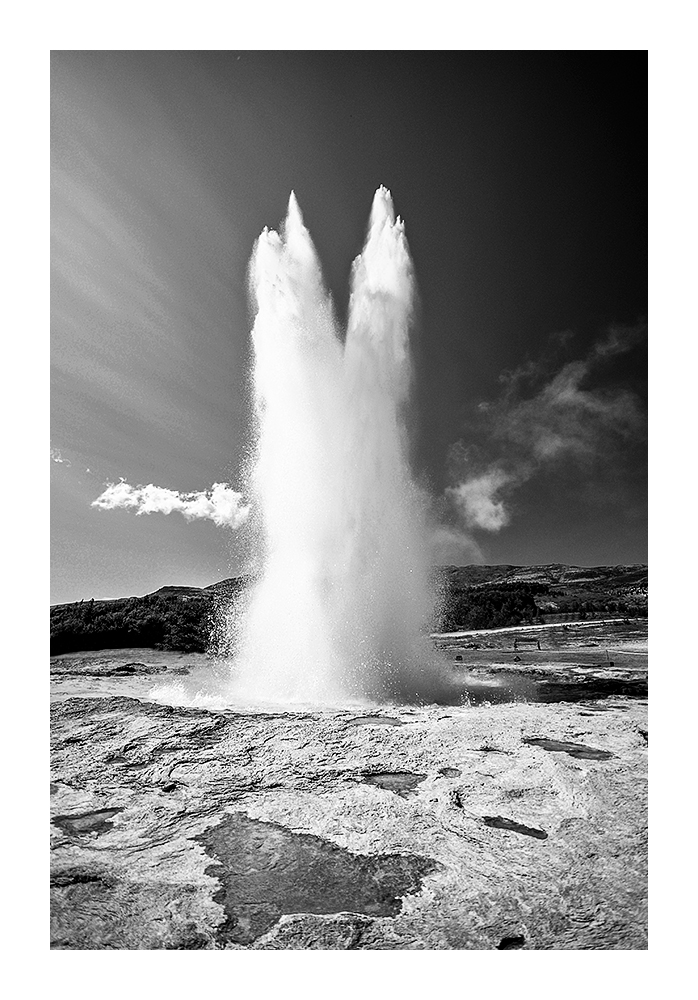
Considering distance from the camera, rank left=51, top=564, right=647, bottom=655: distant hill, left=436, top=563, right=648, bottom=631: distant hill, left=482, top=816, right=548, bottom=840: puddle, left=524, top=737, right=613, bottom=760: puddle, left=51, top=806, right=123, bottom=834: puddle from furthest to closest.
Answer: left=436, top=563, right=648, bottom=631: distant hill
left=51, top=564, right=647, bottom=655: distant hill
left=524, top=737, right=613, bottom=760: puddle
left=51, top=806, right=123, bottom=834: puddle
left=482, top=816, right=548, bottom=840: puddle

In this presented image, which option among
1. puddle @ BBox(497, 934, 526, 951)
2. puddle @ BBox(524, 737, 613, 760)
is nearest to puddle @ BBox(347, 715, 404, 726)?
puddle @ BBox(524, 737, 613, 760)

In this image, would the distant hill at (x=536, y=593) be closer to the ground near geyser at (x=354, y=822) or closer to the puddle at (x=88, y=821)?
the ground near geyser at (x=354, y=822)

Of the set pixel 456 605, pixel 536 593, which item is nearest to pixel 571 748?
pixel 456 605

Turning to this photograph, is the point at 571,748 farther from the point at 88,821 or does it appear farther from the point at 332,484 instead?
the point at 88,821

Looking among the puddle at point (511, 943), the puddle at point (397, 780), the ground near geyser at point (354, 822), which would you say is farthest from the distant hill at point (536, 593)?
the puddle at point (511, 943)

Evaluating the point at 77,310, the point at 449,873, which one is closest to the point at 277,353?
the point at 77,310

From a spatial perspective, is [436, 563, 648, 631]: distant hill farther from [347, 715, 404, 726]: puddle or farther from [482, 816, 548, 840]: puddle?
[482, 816, 548, 840]: puddle
